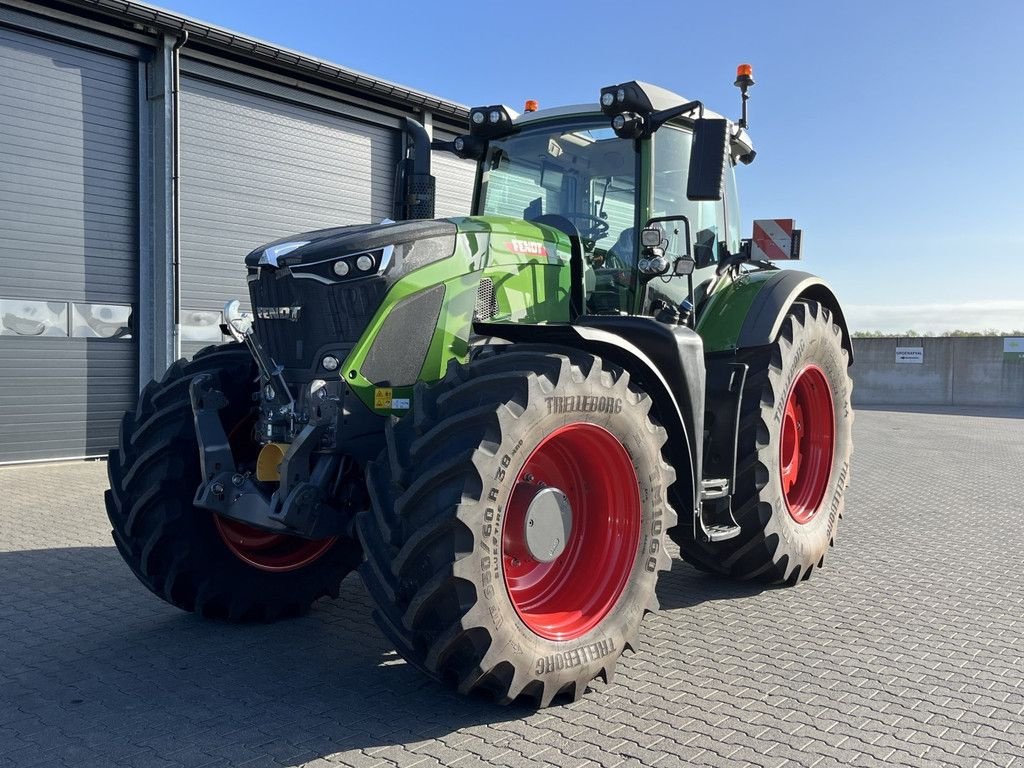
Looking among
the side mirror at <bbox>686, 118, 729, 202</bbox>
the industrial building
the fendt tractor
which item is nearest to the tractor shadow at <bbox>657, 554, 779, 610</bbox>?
the fendt tractor

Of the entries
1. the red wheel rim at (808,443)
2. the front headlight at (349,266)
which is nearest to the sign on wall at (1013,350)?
the red wheel rim at (808,443)

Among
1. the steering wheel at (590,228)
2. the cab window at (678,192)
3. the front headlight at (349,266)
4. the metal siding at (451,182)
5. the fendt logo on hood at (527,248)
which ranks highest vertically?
the metal siding at (451,182)

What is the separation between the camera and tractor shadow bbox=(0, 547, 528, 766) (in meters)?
3.22

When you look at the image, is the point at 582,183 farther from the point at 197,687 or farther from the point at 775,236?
the point at 775,236

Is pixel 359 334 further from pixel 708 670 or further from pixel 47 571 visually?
pixel 47 571

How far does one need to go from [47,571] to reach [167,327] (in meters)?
5.84

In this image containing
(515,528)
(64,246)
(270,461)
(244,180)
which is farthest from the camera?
(244,180)

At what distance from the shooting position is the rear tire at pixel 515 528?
3186 mm

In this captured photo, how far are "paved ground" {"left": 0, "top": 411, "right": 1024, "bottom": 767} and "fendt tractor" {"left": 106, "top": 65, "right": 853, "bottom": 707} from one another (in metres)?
0.24

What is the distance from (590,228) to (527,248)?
0.61m

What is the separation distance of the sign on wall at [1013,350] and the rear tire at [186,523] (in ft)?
82.1

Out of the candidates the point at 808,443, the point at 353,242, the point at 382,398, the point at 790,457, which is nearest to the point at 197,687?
the point at 382,398

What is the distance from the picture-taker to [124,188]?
435 inches

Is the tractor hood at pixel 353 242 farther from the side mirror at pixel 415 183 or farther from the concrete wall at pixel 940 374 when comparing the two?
the concrete wall at pixel 940 374
